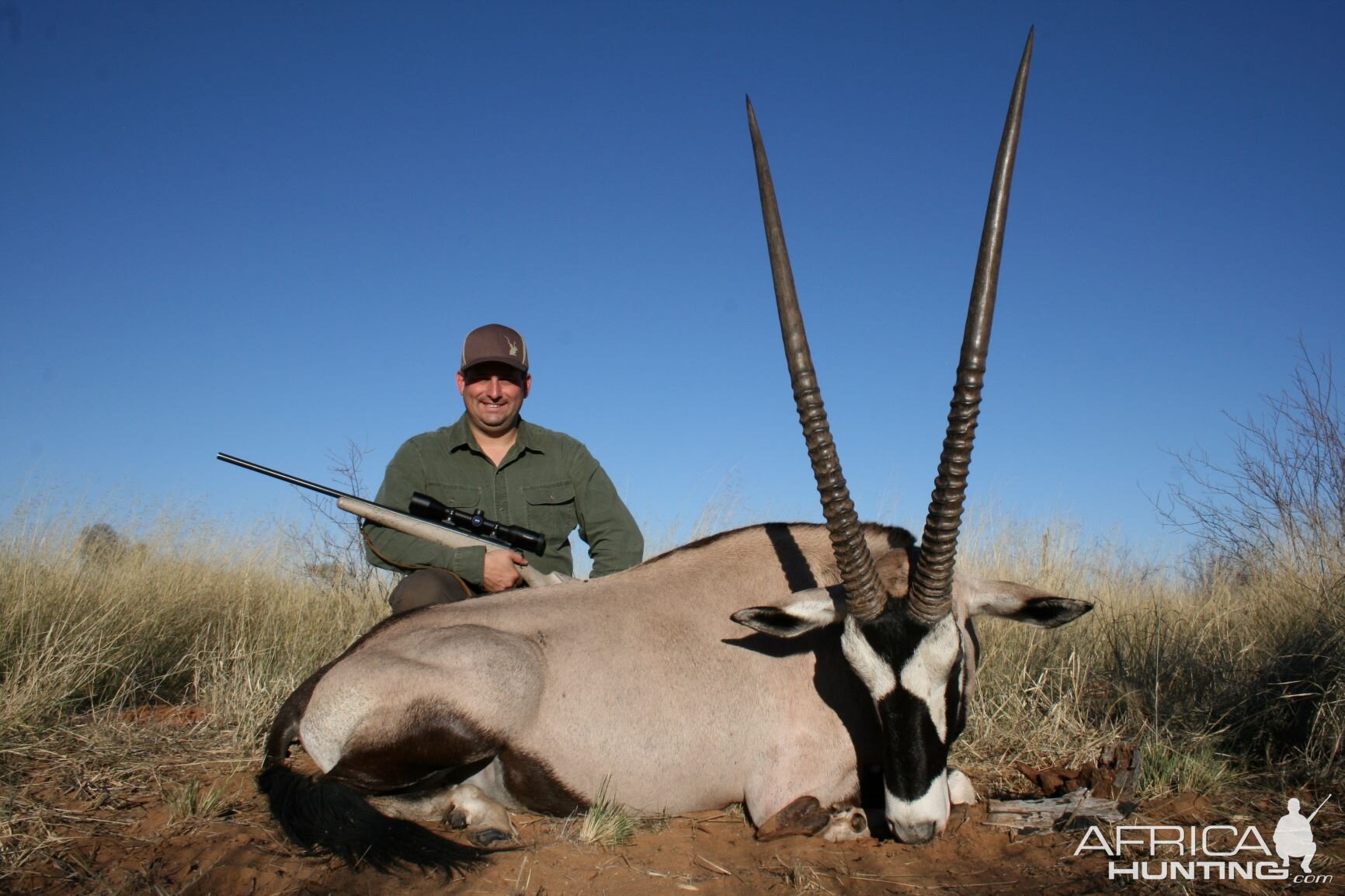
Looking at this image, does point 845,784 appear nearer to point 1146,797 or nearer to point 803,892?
point 803,892

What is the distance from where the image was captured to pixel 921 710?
3484 millimetres

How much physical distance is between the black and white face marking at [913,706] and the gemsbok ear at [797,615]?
0.25 metres

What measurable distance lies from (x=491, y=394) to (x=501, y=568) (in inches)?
47.0

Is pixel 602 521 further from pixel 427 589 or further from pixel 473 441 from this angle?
pixel 427 589

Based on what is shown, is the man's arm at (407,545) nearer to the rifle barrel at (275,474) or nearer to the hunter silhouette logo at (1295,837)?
the rifle barrel at (275,474)

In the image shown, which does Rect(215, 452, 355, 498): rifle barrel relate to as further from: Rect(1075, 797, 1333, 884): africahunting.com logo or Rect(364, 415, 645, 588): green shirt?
Rect(1075, 797, 1333, 884): africahunting.com logo

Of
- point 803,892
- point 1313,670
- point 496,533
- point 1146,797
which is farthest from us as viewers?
point 496,533

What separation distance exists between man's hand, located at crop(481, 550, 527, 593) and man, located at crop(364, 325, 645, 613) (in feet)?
1.92

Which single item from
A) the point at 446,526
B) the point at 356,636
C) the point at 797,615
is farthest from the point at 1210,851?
the point at 356,636

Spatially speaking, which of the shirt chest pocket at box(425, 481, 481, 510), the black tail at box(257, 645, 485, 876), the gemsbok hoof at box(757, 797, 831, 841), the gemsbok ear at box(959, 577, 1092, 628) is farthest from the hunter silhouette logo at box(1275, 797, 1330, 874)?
the shirt chest pocket at box(425, 481, 481, 510)

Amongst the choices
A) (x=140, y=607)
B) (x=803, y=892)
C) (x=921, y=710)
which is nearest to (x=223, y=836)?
(x=803, y=892)

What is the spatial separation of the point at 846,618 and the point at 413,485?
10.7ft

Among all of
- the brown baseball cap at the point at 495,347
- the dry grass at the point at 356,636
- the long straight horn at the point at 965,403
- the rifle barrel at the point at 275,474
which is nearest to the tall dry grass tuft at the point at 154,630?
the dry grass at the point at 356,636

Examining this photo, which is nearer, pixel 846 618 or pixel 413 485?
pixel 846 618
